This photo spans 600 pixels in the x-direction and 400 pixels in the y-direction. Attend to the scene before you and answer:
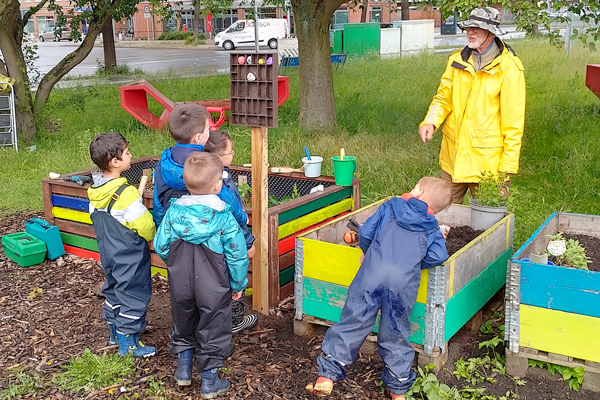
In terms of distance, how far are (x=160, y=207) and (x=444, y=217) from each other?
212 cm

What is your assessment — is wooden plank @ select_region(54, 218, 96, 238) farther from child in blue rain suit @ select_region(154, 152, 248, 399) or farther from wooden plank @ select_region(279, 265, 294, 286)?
child in blue rain suit @ select_region(154, 152, 248, 399)

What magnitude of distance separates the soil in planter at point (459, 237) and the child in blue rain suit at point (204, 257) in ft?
4.83

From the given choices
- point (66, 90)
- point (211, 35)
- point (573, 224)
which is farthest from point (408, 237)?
point (211, 35)

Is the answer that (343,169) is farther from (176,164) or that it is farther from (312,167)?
(176,164)

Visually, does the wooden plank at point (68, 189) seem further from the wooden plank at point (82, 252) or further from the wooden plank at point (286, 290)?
the wooden plank at point (286, 290)

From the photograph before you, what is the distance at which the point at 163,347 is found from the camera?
3.98 metres

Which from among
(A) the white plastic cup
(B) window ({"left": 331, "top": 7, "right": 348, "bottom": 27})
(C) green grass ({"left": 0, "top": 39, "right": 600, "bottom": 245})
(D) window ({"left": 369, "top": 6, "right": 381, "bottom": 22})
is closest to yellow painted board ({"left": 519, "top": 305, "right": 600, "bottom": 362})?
(C) green grass ({"left": 0, "top": 39, "right": 600, "bottom": 245})

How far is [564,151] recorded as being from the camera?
7867 mm

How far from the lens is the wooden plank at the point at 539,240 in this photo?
11.6 ft

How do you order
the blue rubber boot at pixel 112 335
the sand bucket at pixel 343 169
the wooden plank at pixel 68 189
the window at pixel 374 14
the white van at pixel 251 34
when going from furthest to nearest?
the window at pixel 374 14, the white van at pixel 251 34, the wooden plank at pixel 68 189, the sand bucket at pixel 343 169, the blue rubber boot at pixel 112 335

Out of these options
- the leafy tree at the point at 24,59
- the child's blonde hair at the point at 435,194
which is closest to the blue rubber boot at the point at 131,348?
the child's blonde hair at the point at 435,194

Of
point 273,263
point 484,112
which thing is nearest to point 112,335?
point 273,263

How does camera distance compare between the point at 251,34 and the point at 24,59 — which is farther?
the point at 251,34

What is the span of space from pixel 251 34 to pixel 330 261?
3377 cm
